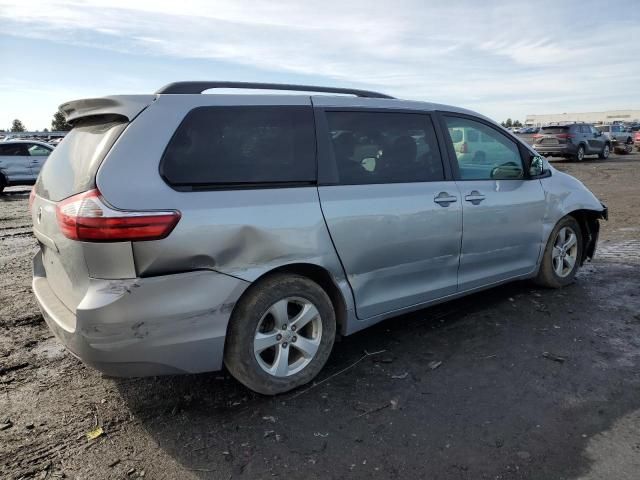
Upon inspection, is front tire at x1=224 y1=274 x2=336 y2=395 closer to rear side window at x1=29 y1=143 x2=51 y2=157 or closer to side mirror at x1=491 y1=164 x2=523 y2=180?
side mirror at x1=491 y1=164 x2=523 y2=180

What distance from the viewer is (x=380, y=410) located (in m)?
3.10

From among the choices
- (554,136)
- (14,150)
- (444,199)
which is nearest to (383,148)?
(444,199)

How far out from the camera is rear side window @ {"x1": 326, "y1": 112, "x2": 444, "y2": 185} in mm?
3572

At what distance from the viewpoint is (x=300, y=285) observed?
3225mm

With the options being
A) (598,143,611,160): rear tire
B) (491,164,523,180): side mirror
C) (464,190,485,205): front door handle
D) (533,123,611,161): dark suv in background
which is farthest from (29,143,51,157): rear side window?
(598,143,611,160): rear tire

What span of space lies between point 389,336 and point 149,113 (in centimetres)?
250

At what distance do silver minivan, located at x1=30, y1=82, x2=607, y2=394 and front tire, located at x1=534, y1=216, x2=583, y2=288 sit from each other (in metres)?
1.08

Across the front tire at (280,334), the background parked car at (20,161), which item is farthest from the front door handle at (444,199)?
the background parked car at (20,161)

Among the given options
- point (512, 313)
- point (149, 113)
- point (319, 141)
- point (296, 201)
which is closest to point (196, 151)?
point (149, 113)

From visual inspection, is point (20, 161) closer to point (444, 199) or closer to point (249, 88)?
point (249, 88)

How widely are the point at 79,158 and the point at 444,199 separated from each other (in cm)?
254

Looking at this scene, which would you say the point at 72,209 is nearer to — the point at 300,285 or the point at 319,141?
the point at 300,285

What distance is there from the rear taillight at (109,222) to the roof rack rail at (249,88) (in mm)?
812

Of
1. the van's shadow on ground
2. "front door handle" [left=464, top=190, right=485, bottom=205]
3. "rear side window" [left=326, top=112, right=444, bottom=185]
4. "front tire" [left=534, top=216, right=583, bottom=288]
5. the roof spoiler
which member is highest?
the roof spoiler
